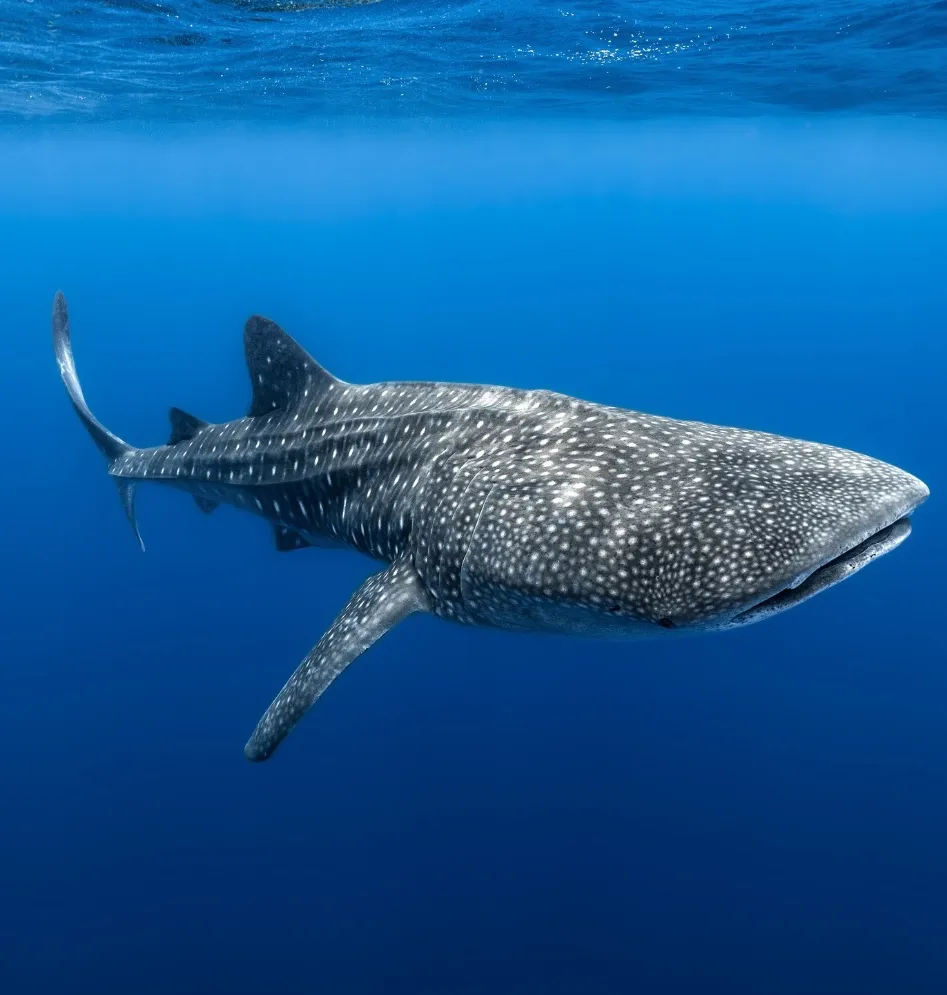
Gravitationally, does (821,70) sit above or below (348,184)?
above

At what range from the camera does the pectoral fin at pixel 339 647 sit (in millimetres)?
4262

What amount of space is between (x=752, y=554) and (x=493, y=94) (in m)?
28.9

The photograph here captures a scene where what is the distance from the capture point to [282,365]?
5.91m

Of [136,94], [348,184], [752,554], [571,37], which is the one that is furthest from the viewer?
[348,184]

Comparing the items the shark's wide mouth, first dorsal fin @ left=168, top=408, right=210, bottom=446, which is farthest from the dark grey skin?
first dorsal fin @ left=168, top=408, right=210, bottom=446

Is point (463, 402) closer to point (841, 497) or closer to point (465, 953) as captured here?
point (841, 497)

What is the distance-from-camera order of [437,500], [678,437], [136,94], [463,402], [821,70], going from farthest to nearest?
[136,94] < [821,70] < [463,402] < [437,500] < [678,437]

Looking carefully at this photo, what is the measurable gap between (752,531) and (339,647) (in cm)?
241

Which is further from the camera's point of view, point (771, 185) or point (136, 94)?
point (771, 185)

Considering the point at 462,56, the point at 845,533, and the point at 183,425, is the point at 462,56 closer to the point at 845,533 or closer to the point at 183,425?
the point at 183,425

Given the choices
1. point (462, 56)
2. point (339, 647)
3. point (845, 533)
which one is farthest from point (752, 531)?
point (462, 56)

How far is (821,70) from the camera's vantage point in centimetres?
2212

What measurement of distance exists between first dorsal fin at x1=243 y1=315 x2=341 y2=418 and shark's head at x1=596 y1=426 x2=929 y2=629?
10.6 ft

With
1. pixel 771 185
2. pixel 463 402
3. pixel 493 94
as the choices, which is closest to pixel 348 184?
pixel 771 185
